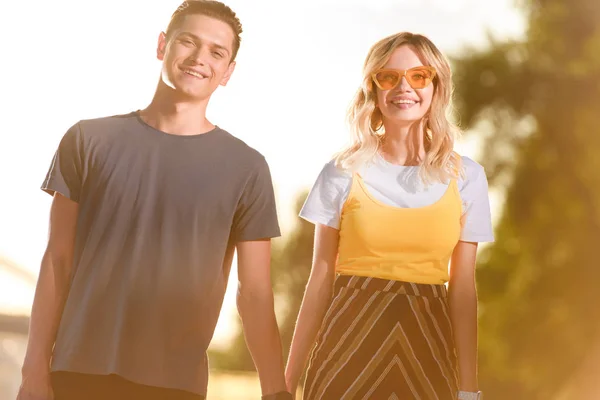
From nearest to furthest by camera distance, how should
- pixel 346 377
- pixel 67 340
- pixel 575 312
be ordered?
pixel 67 340, pixel 346 377, pixel 575 312

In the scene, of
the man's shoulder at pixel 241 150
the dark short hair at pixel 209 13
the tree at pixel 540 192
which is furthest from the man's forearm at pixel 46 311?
the tree at pixel 540 192

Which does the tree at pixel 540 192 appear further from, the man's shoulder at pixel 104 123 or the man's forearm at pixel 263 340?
the man's shoulder at pixel 104 123

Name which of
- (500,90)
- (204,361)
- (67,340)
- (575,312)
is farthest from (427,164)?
(500,90)

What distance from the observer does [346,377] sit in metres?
3.27

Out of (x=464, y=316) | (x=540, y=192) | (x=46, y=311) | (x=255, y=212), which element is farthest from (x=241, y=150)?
(x=540, y=192)

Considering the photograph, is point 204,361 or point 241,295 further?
point 241,295

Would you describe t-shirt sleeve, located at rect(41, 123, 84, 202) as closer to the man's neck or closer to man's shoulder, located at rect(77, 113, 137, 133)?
man's shoulder, located at rect(77, 113, 137, 133)

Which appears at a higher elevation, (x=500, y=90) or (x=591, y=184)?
(x=500, y=90)

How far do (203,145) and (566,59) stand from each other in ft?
25.2

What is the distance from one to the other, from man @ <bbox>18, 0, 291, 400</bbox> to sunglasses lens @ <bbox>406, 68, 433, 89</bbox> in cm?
67

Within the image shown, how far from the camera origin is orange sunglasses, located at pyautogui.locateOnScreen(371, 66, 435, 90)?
3.43 metres

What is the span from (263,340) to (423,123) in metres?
1.05

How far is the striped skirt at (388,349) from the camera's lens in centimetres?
325

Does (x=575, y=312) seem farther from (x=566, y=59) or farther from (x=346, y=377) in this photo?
(x=346, y=377)
